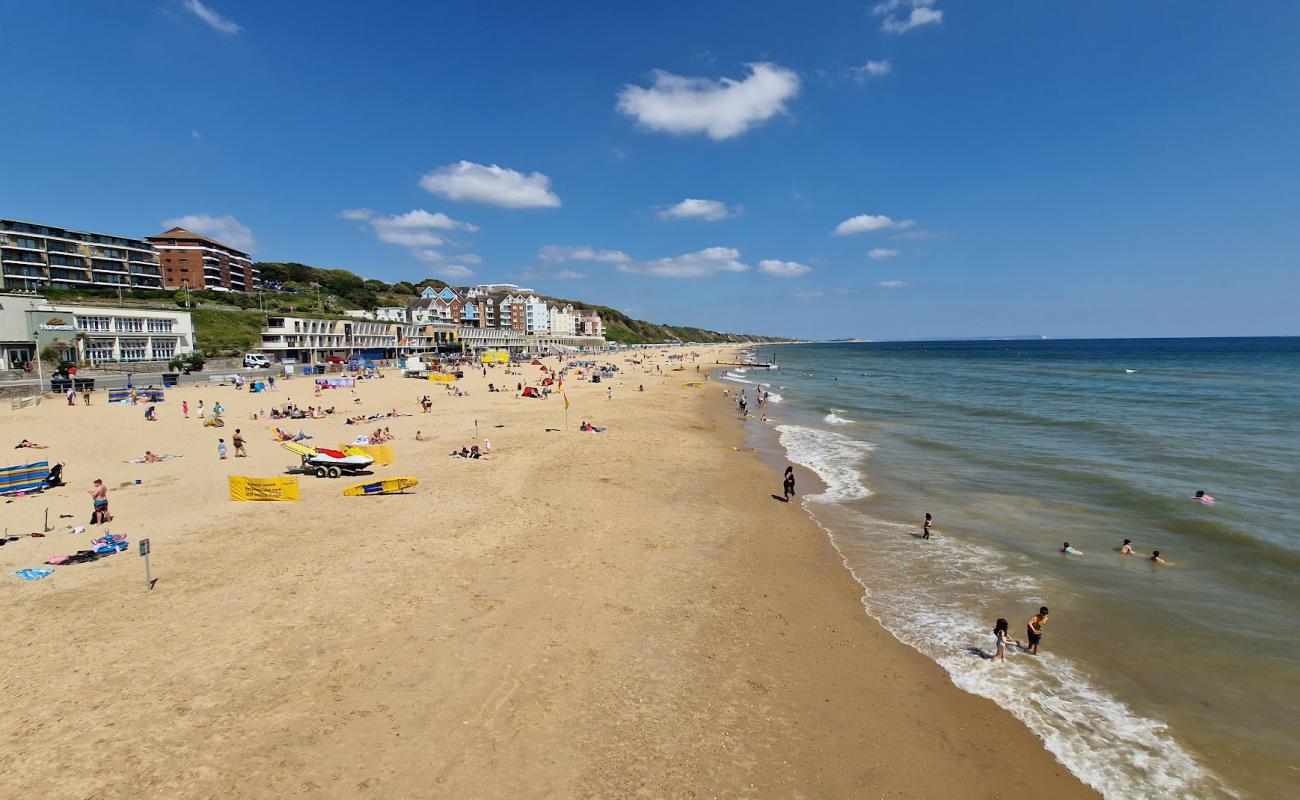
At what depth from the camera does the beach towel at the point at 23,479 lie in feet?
54.4

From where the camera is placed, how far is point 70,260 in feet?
275

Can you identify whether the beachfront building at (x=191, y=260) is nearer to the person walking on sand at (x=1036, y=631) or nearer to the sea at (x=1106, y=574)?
the sea at (x=1106, y=574)

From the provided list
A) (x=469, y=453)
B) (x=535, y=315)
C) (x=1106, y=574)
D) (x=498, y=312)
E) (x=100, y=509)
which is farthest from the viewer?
(x=535, y=315)

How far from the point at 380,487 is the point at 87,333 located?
55369 mm

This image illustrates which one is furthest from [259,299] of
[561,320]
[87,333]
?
[561,320]

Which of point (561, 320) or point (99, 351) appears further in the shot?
point (561, 320)

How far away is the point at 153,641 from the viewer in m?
9.24

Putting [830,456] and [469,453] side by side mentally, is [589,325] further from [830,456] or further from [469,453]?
[469,453]

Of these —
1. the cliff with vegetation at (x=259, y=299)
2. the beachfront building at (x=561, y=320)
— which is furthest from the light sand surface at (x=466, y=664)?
the beachfront building at (x=561, y=320)

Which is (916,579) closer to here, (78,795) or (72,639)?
(78,795)

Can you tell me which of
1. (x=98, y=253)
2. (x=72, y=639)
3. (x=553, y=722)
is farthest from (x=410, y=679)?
(x=98, y=253)

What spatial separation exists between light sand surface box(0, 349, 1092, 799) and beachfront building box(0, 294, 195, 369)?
45414mm

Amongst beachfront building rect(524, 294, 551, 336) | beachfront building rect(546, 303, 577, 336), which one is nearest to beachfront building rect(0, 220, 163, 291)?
beachfront building rect(524, 294, 551, 336)

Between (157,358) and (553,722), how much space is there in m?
73.4
